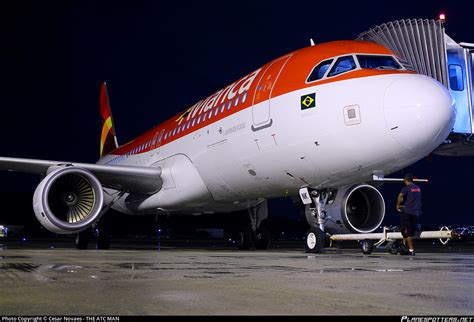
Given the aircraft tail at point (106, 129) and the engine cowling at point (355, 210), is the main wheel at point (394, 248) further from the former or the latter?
the aircraft tail at point (106, 129)

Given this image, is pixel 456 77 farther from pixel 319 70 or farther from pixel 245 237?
pixel 245 237

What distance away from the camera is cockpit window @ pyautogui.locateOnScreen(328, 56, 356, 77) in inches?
396

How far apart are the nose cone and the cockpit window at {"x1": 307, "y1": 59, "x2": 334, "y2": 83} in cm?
144

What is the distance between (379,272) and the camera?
18.9 ft

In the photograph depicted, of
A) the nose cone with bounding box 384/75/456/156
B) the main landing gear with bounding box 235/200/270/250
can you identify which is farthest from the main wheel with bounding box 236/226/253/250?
the nose cone with bounding box 384/75/456/156

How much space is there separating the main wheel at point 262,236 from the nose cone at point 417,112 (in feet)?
23.7

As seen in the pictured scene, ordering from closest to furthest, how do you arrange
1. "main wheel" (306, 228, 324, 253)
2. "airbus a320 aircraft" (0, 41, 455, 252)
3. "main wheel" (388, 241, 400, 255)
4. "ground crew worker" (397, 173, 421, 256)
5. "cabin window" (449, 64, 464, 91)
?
"airbus a320 aircraft" (0, 41, 455, 252) → "ground crew worker" (397, 173, 421, 256) → "main wheel" (306, 228, 324, 253) → "main wheel" (388, 241, 400, 255) → "cabin window" (449, 64, 464, 91)

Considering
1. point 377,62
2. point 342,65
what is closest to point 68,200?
point 342,65

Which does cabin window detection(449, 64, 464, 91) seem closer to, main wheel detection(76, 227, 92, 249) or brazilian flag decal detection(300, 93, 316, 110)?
brazilian flag decal detection(300, 93, 316, 110)

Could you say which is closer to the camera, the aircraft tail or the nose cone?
the nose cone

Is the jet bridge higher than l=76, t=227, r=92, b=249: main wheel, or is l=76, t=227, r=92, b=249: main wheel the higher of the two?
the jet bridge

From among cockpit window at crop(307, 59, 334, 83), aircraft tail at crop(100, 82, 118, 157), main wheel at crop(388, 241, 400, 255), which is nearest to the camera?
cockpit window at crop(307, 59, 334, 83)

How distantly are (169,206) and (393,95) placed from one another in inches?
290

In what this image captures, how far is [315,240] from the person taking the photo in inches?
414
